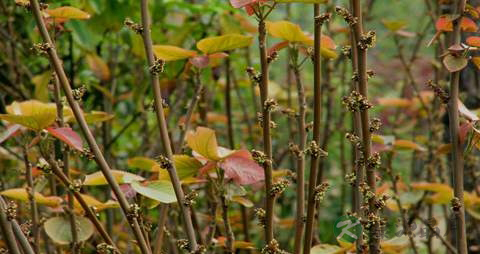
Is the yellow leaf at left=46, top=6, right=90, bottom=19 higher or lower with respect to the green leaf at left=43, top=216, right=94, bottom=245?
higher

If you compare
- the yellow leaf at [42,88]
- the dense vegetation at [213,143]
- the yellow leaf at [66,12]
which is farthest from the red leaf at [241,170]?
the yellow leaf at [42,88]

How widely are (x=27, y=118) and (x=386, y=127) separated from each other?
3.11 metres

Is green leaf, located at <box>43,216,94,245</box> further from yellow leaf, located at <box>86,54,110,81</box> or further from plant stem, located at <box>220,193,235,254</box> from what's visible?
yellow leaf, located at <box>86,54,110,81</box>

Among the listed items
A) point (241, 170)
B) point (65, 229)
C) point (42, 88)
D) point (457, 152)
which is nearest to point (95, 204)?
point (65, 229)

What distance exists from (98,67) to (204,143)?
128 cm

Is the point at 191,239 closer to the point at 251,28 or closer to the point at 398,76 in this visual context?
the point at 251,28

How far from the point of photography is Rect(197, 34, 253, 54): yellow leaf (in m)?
1.32

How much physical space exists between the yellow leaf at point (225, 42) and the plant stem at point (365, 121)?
286mm

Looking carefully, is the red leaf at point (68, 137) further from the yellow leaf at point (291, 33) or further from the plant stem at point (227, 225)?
the yellow leaf at point (291, 33)

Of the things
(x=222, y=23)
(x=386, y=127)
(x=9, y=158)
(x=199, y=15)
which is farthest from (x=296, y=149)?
(x=386, y=127)

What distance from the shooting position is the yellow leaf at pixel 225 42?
1.32 metres

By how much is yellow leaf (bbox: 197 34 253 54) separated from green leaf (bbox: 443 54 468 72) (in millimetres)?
372

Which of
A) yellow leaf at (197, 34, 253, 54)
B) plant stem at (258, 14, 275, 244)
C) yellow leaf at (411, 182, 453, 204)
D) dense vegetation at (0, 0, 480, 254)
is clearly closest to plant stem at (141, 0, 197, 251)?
dense vegetation at (0, 0, 480, 254)

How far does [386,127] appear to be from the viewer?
3980 mm
